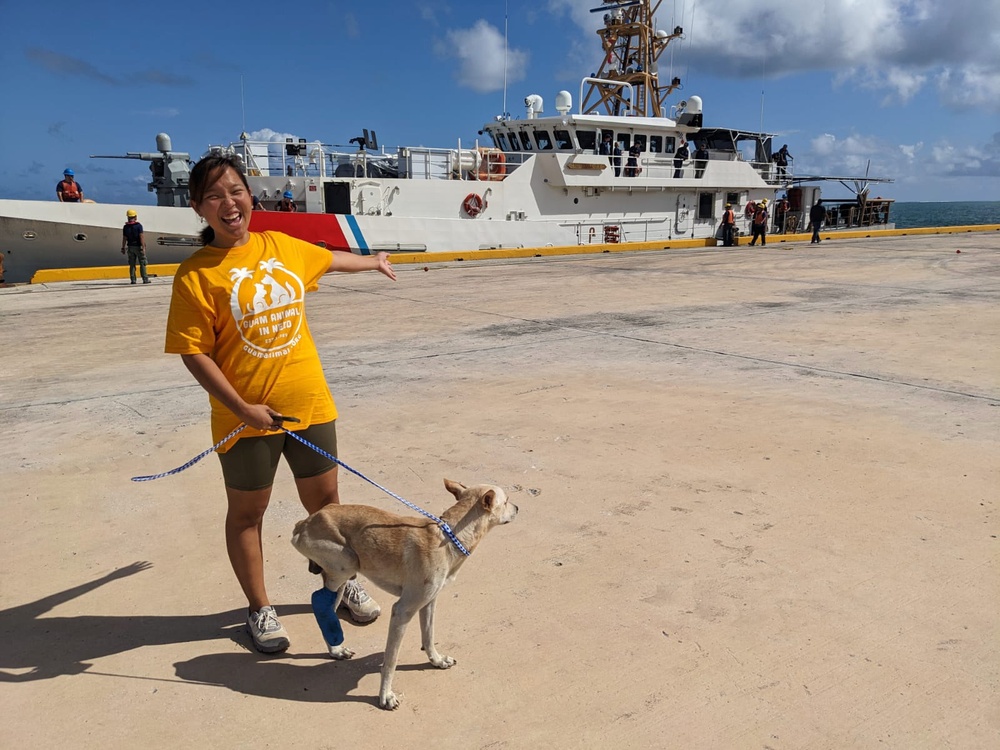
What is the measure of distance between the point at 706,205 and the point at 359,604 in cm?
2382

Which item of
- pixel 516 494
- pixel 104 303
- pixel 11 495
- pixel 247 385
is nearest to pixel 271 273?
pixel 247 385

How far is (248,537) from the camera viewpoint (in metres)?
2.49

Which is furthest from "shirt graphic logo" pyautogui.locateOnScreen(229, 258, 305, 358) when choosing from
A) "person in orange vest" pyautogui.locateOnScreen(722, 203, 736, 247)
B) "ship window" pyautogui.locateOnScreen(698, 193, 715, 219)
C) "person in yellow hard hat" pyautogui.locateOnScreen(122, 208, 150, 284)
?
"ship window" pyautogui.locateOnScreen(698, 193, 715, 219)

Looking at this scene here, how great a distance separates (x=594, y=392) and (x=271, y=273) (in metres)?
3.66

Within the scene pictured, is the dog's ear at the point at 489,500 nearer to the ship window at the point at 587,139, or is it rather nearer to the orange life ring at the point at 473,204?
the orange life ring at the point at 473,204

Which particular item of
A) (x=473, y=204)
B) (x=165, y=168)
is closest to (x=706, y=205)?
(x=473, y=204)

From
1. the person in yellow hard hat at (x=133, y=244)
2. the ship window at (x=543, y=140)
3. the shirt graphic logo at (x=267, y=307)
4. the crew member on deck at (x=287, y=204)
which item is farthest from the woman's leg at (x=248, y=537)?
the ship window at (x=543, y=140)

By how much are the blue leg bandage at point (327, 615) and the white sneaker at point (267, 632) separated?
200 millimetres

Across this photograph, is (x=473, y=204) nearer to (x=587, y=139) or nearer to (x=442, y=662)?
(x=587, y=139)

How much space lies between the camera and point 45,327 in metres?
9.11

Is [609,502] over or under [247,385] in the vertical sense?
under

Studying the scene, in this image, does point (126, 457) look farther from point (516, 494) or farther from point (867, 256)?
point (867, 256)

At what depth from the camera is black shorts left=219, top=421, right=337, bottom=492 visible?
7.77 feet

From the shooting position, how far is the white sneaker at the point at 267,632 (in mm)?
2426
